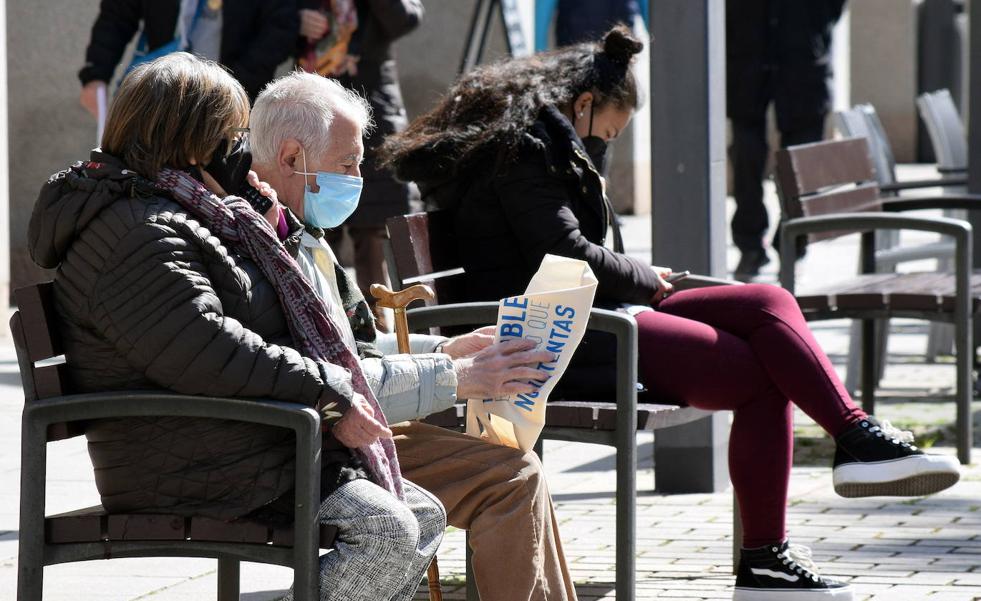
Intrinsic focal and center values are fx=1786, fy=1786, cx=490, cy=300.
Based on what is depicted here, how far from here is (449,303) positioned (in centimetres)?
446

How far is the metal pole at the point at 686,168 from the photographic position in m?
5.49

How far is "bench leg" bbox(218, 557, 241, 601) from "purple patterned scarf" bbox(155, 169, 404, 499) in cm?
60

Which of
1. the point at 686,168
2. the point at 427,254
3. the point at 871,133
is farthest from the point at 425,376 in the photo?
the point at 871,133

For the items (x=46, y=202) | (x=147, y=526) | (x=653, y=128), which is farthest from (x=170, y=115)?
(x=653, y=128)

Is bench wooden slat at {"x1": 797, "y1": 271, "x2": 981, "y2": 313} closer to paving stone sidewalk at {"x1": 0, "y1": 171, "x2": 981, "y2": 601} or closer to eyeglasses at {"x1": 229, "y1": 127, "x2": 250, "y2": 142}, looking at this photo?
paving stone sidewalk at {"x1": 0, "y1": 171, "x2": 981, "y2": 601}

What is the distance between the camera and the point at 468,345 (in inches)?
149

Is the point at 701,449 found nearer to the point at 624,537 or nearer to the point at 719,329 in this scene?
the point at 719,329

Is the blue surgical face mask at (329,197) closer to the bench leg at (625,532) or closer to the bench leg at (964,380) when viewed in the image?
the bench leg at (625,532)

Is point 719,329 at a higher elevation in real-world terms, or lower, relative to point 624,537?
higher

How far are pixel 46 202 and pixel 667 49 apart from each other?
2.84 m

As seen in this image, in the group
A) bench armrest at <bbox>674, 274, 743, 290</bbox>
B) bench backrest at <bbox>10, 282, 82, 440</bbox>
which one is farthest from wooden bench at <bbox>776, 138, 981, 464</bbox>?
bench backrest at <bbox>10, 282, 82, 440</bbox>

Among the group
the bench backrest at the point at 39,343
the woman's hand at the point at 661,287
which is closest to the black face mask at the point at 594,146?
the woman's hand at the point at 661,287

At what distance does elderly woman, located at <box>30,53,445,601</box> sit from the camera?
3.05m

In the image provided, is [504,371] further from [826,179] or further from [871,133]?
[871,133]
